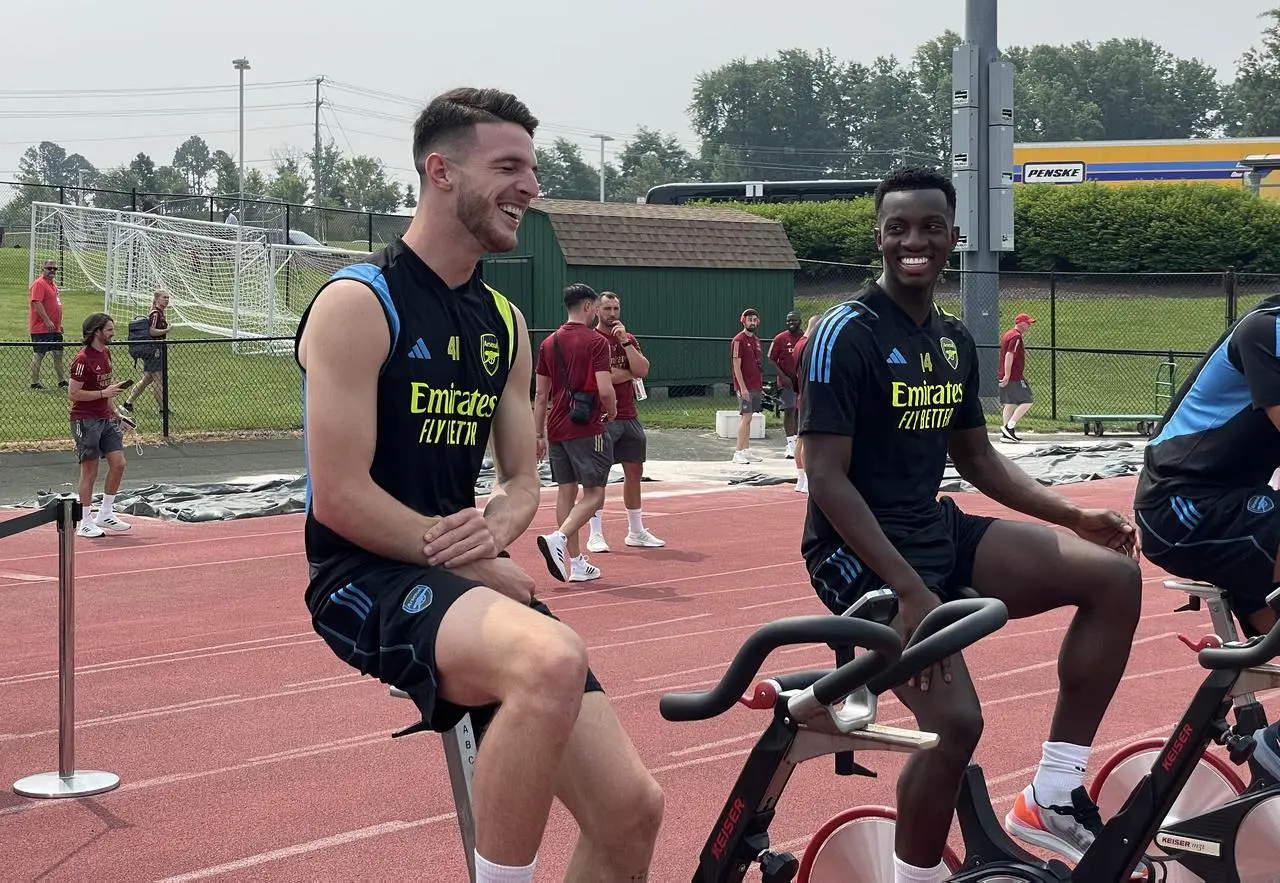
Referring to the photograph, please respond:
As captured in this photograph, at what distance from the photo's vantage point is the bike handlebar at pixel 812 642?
2457 millimetres

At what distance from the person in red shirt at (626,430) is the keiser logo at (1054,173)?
34017 mm

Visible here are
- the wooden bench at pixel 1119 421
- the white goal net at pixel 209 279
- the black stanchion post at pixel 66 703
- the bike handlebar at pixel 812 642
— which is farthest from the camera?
the white goal net at pixel 209 279

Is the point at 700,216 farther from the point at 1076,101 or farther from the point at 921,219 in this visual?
the point at 1076,101

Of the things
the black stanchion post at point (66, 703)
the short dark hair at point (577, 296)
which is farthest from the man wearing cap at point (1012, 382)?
the black stanchion post at point (66, 703)

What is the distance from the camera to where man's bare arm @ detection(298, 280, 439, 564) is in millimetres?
2984

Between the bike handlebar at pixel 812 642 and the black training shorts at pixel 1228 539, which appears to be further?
the black training shorts at pixel 1228 539

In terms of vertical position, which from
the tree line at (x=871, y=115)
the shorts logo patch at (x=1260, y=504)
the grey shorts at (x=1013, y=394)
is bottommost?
the shorts logo patch at (x=1260, y=504)

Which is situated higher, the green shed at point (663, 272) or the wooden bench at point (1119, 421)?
the green shed at point (663, 272)

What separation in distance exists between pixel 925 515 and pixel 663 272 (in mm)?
24006

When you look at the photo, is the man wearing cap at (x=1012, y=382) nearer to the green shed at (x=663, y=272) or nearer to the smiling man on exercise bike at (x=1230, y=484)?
the green shed at (x=663, y=272)

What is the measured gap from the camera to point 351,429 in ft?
9.80

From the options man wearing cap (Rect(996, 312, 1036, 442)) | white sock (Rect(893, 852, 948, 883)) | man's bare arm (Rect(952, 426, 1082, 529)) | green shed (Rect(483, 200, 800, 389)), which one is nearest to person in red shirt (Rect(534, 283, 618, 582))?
man's bare arm (Rect(952, 426, 1082, 529))

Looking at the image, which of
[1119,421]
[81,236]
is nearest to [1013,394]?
[1119,421]

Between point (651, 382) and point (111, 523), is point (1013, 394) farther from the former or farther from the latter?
point (111, 523)
